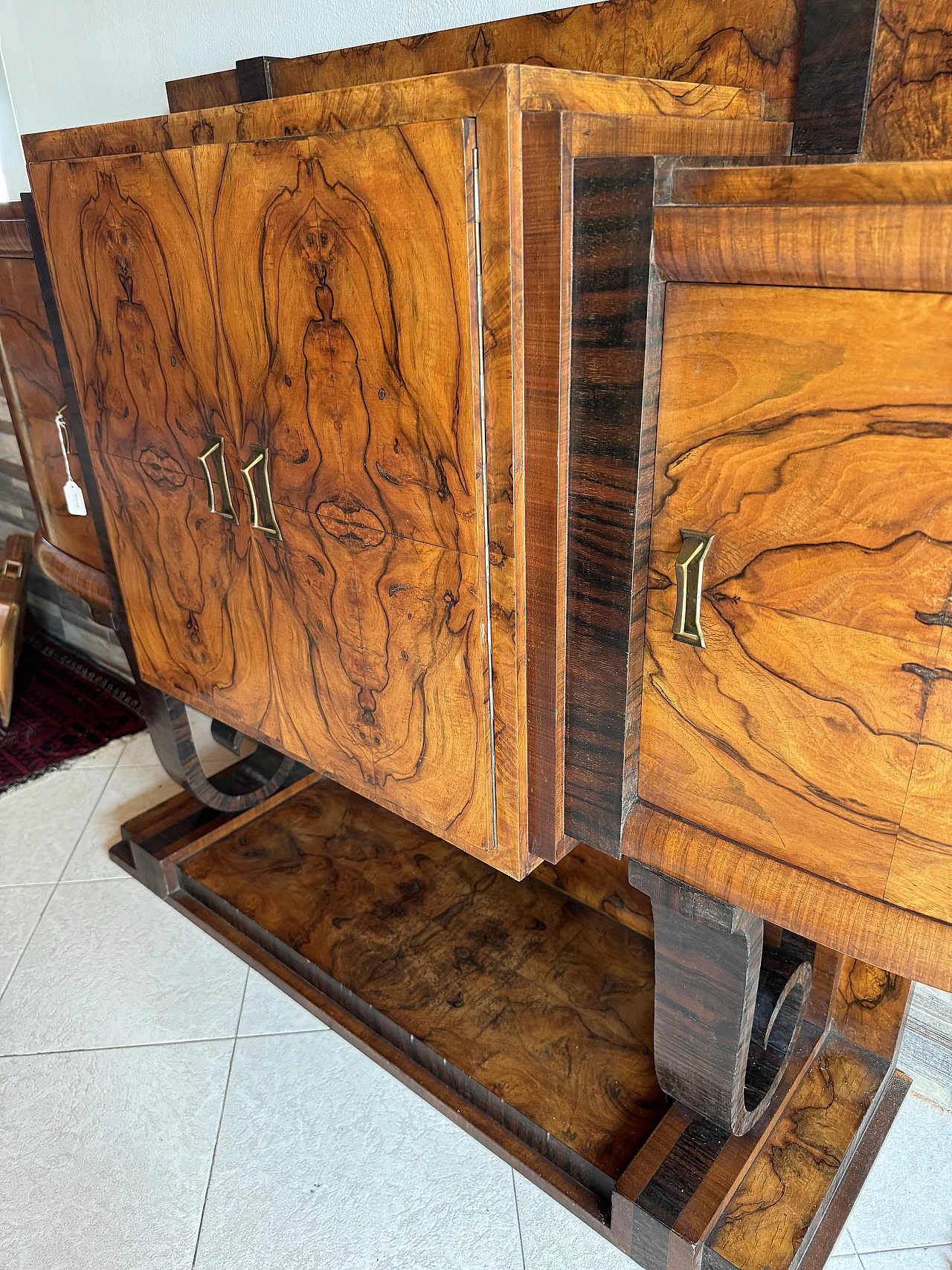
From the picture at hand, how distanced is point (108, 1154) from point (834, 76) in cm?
139

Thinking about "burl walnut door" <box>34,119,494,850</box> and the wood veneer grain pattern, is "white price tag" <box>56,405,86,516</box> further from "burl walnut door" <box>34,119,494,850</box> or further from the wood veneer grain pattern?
the wood veneer grain pattern

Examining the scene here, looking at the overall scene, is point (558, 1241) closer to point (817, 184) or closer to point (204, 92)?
point (817, 184)

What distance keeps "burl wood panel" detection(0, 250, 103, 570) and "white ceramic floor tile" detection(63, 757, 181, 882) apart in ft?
1.82

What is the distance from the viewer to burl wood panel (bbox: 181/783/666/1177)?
1.06 meters

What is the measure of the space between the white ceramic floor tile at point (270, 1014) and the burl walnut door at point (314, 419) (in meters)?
0.49

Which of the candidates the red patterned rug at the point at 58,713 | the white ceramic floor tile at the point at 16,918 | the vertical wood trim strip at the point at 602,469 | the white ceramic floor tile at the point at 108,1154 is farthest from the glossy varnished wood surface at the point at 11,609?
the vertical wood trim strip at the point at 602,469

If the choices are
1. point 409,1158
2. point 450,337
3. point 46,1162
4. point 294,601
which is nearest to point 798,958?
point 409,1158

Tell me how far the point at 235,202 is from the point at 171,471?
0.33 metres

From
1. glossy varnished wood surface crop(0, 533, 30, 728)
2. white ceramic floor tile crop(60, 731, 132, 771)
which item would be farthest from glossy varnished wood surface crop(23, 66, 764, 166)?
glossy varnished wood surface crop(0, 533, 30, 728)

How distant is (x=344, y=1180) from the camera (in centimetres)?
107

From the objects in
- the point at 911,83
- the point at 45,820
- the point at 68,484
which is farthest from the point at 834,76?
the point at 45,820

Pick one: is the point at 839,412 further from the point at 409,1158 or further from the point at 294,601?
the point at 409,1158

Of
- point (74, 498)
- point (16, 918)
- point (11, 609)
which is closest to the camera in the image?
point (74, 498)

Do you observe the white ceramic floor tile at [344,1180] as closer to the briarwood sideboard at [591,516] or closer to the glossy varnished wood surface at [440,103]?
the briarwood sideboard at [591,516]
